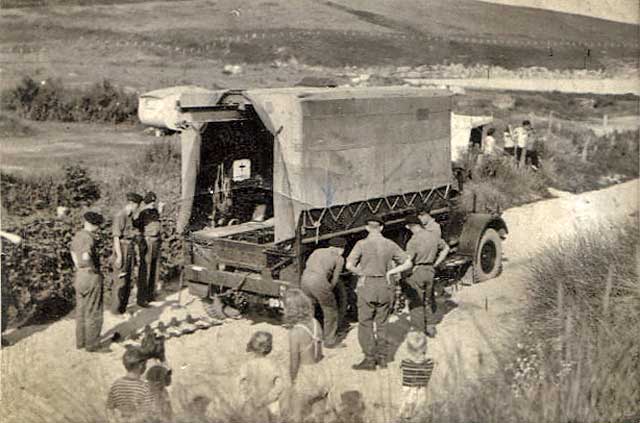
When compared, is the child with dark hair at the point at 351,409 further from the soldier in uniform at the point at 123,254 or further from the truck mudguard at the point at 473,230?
the truck mudguard at the point at 473,230

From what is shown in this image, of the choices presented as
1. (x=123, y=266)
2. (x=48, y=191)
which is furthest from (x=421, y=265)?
(x=48, y=191)

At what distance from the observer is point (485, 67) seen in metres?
19.3

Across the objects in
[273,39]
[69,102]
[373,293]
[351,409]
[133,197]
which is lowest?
[351,409]

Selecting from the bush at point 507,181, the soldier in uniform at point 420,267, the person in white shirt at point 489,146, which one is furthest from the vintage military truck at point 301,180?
the person in white shirt at point 489,146

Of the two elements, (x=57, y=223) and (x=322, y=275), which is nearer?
(x=322, y=275)

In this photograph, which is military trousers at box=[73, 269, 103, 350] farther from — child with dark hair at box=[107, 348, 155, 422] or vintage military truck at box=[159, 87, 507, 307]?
child with dark hair at box=[107, 348, 155, 422]

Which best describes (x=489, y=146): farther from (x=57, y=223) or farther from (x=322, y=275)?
(x=57, y=223)

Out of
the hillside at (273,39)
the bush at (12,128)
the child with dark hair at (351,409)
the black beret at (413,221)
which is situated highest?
the hillside at (273,39)

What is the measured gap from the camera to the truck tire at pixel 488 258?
1220cm

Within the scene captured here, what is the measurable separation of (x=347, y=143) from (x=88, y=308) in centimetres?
370

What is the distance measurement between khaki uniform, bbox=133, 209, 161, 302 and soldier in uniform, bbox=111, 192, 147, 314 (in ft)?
0.76

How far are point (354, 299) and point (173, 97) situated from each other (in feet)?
22.3

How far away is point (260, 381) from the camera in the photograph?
21.2 ft

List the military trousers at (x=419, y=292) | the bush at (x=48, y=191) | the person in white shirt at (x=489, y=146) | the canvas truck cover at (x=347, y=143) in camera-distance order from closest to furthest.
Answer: the canvas truck cover at (x=347, y=143) → the military trousers at (x=419, y=292) → the bush at (x=48, y=191) → the person in white shirt at (x=489, y=146)
